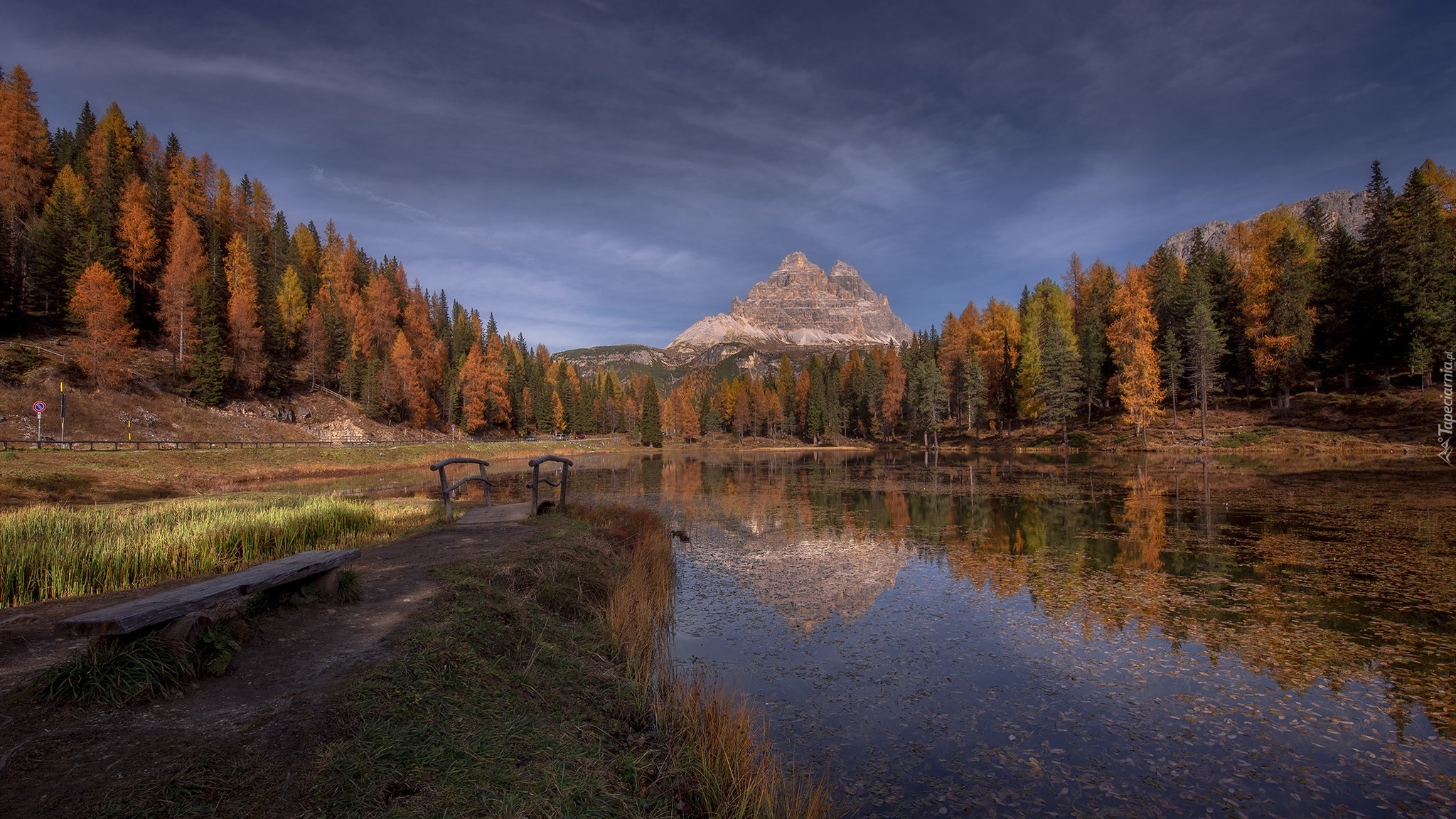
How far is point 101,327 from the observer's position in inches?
1833

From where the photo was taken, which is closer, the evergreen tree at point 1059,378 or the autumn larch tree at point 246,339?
the evergreen tree at point 1059,378

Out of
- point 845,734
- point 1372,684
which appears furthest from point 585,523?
point 1372,684

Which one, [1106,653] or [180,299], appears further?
[180,299]

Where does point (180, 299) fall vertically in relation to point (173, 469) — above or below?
above

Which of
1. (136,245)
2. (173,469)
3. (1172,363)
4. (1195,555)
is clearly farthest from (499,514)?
(136,245)

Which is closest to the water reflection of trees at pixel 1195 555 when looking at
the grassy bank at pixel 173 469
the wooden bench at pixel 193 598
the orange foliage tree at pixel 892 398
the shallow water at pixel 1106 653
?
the shallow water at pixel 1106 653

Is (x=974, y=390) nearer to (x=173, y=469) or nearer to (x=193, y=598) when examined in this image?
(x=173, y=469)

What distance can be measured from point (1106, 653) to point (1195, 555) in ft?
27.6

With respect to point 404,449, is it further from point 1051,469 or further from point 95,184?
point 1051,469

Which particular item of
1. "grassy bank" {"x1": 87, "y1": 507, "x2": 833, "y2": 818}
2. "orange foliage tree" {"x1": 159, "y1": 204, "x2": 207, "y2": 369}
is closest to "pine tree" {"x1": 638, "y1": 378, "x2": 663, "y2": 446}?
"orange foliage tree" {"x1": 159, "y1": 204, "x2": 207, "y2": 369}

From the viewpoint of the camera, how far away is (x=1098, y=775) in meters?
6.12

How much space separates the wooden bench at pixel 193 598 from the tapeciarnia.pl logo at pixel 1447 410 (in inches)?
2067

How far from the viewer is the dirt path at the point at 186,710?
13.4ft

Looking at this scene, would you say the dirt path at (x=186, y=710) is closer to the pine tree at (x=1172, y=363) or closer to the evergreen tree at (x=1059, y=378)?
the pine tree at (x=1172, y=363)
